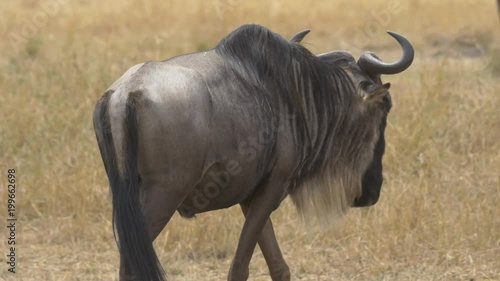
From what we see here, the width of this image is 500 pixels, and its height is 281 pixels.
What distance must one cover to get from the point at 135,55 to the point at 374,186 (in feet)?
17.8

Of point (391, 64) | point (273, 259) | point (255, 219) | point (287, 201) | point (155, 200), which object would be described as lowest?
point (287, 201)

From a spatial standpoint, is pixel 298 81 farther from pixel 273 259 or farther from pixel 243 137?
pixel 273 259

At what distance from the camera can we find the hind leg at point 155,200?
363 cm

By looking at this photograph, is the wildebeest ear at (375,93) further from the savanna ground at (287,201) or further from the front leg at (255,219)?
the savanna ground at (287,201)

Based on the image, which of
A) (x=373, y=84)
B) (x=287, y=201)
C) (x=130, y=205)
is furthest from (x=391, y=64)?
(x=287, y=201)

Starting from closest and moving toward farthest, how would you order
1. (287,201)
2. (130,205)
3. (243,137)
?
(130,205), (243,137), (287,201)

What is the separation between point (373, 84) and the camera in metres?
4.44

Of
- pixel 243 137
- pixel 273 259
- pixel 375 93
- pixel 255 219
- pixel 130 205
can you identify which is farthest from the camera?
pixel 273 259

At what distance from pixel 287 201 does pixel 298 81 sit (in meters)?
2.00

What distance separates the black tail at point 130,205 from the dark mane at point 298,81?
64 cm

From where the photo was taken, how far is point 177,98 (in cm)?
362

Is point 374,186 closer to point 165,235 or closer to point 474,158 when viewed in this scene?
point 165,235

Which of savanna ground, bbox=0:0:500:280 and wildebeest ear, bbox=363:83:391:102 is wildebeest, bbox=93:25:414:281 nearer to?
wildebeest ear, bbox=363:83:391:102

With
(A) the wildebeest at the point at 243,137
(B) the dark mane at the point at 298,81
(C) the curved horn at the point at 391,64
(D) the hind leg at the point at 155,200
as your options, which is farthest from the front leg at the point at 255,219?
(C) the curved horn at the point at 391,64
